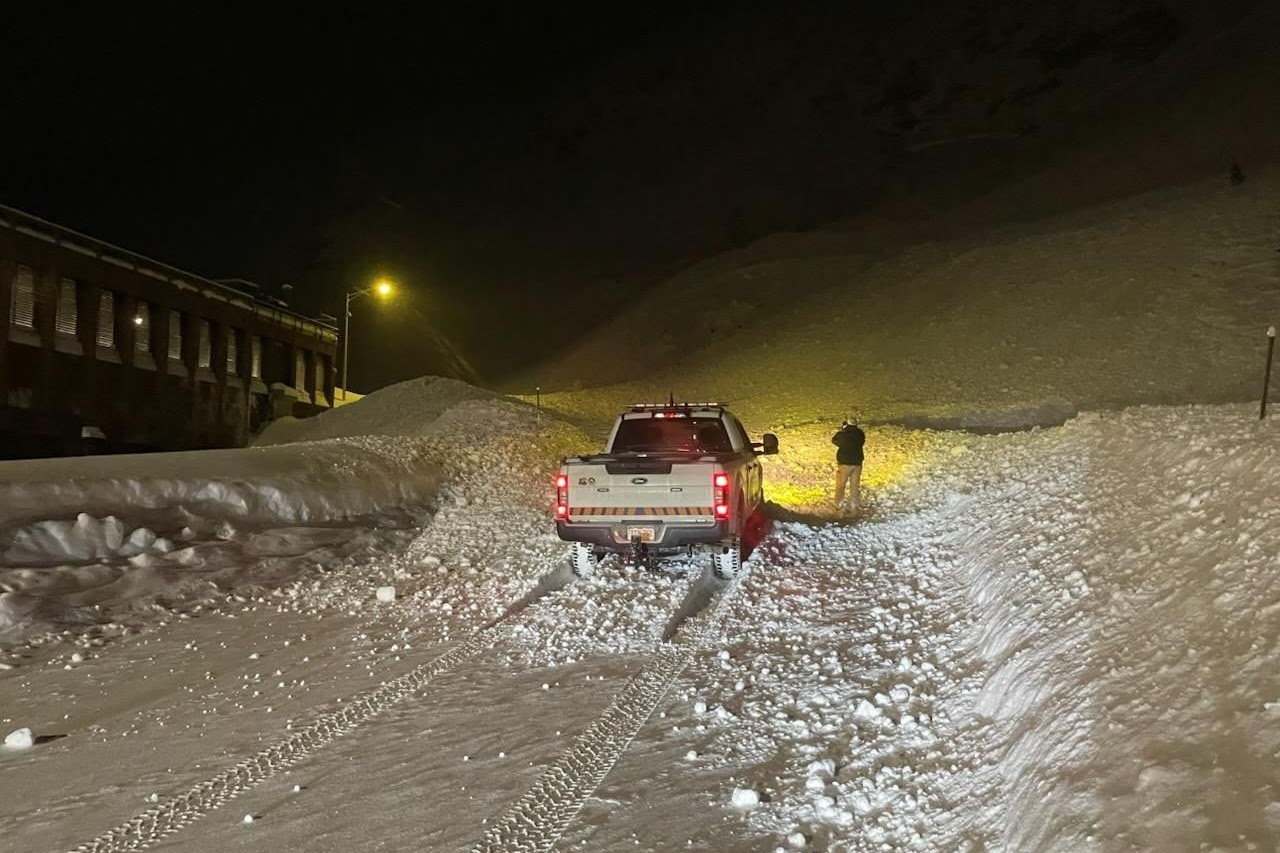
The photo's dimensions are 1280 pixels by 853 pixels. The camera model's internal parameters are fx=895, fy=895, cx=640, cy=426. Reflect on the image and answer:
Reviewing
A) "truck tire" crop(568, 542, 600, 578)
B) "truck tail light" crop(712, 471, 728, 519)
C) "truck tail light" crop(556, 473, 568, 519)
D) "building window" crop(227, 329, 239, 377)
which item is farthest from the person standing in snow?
"building window" crop(227, 329, 239, 377)

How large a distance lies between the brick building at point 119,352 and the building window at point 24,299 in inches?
1.0

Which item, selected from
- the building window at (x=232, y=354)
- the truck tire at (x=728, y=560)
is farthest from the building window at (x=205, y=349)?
the truck tire at (x=728, y=560)

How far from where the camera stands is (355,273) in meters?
85.8

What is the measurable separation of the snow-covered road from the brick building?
1675cm

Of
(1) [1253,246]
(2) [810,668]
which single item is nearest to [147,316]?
(2) [810,668]

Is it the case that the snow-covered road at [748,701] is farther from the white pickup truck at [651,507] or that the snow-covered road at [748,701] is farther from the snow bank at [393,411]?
the snow bank at [393,411]

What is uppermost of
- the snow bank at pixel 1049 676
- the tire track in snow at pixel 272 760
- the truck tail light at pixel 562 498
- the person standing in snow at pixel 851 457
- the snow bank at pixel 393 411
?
the snow bank at pixel 393 411

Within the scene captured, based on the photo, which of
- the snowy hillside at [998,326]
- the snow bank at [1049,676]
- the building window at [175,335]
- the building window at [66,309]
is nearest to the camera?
the snow bank at [1049,676]

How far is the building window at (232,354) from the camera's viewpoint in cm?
3166

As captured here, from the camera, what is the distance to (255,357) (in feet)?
112

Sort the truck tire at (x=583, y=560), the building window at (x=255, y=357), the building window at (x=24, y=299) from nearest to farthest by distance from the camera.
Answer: the truck tire at (x=583, y=560) < the building window at (x=24, y=299) < the building window at (x=255, y=357)

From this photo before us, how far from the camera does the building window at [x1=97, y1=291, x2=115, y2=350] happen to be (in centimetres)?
2509

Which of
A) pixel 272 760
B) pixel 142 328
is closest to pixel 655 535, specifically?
pixel 272 760

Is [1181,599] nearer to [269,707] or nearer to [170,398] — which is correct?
[269,707]
